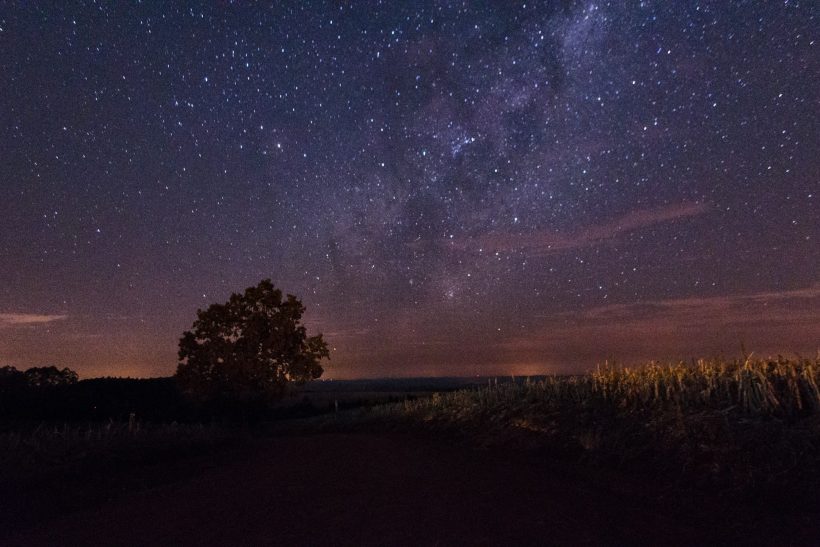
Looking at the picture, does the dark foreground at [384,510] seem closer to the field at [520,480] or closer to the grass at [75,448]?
the field at [520,480]

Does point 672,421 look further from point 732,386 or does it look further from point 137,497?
point 137,497

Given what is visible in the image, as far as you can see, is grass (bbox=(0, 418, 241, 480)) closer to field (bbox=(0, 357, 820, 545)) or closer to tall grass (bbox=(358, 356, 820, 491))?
field (bbox=(0, 357, 820, 545))

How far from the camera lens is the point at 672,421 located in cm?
974

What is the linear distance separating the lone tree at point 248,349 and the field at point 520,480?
20.8m

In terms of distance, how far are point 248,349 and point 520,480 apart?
1162 inches

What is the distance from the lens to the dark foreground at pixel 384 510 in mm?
6000

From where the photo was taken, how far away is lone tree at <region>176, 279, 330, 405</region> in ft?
118

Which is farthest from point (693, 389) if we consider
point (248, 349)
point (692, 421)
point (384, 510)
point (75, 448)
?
point (248, 349)

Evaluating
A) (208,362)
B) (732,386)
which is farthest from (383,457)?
(208,362)

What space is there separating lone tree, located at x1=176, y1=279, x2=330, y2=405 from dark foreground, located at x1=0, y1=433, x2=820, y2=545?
963 inches

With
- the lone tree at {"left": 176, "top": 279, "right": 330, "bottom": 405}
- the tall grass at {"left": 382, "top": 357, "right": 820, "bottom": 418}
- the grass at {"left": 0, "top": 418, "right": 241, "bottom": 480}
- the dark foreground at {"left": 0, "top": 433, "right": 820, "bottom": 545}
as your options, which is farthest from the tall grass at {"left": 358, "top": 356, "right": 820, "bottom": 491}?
the lone tree at {"left": 176, "top": 279, "right": 330, "bottom": 405}

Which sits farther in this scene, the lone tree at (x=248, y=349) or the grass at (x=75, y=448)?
the lone tree at (x=248, y=349)

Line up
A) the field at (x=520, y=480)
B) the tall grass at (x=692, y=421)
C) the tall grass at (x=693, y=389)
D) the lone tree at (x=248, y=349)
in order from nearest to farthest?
the field at (x=520, y=480) → the tall grass at (x=692, y=421) → the tall grass at (x=693, y=389) → the lone tree at (x=248, y=349)

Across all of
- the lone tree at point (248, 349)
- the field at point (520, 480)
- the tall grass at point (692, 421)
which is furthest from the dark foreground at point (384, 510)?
the lone tree at point (248, 349)
